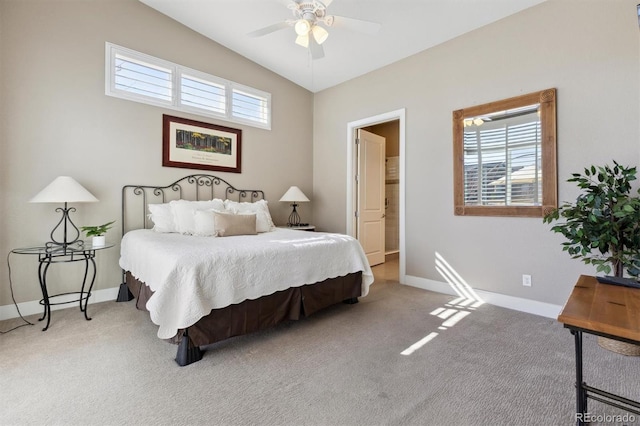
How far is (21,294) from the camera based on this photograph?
2.77m

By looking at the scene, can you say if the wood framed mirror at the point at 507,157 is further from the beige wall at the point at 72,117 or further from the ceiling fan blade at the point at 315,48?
the beige wall at the point at 72,117

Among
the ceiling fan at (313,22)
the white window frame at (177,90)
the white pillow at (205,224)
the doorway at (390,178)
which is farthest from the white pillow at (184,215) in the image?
the doorway at (390,178)

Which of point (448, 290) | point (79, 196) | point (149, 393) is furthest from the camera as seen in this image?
point (448, 290)

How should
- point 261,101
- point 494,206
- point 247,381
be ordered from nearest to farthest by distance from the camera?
point 247,381 < point 494,206 < point 261,101

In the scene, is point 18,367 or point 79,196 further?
point 79,196

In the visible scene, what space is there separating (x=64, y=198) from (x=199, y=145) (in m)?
1.67

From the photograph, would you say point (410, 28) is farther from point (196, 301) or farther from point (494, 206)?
point (196, 301)

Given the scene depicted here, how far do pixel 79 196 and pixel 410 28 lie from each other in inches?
153

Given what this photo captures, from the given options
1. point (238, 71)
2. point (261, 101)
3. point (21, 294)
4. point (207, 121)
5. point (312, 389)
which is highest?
point (238, 71)

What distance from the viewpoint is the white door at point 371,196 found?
4.80 meters

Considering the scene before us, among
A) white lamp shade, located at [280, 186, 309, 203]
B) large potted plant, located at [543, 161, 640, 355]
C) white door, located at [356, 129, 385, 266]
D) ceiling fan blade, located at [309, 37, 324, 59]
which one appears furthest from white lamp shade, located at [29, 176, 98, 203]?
large potted plant, located at [543, 161, 640, 355]

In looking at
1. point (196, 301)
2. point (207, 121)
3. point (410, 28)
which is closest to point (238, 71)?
point (207, 121)

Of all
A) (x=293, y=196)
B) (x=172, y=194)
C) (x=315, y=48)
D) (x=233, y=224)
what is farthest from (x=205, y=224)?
(x=315, y=48)

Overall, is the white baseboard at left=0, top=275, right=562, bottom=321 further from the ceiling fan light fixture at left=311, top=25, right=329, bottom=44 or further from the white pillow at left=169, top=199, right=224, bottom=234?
the ceiling fan light fixture at left=311, top=25, right=329, bottom=44
